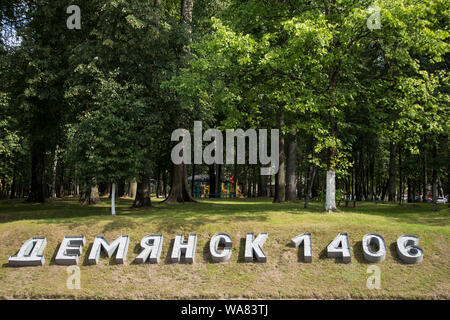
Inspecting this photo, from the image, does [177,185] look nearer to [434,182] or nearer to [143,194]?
[143,194]

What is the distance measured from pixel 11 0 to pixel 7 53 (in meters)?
3.53

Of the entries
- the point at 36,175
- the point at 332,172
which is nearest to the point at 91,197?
the point at 36,175

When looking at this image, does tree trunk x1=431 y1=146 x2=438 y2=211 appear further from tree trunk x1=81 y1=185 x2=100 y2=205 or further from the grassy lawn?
tree trunk x1=81 y1=185 x2=100 y2=205

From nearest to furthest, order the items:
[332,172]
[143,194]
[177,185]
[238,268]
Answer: [238,268] < [332,172] < [143,194] < [177,185]

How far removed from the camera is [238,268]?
11.2 m

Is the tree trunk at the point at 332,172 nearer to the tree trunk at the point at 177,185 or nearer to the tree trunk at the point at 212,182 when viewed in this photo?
the tree trunk at the point at 177,185

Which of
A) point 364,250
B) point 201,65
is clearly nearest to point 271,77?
point 201,65

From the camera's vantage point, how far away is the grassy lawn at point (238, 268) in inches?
394

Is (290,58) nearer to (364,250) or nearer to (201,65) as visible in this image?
(201,65)

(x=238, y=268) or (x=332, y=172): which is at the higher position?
(x=332, y=172)

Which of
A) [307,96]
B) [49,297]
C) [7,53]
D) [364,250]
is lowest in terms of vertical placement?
[49,297]

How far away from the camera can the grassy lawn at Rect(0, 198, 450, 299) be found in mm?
10016

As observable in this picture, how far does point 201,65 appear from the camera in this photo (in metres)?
16.2

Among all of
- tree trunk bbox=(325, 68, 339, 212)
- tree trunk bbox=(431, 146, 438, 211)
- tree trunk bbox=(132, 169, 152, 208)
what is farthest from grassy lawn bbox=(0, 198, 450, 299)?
tree trunk bbox=(132, 169, 152, 208)
